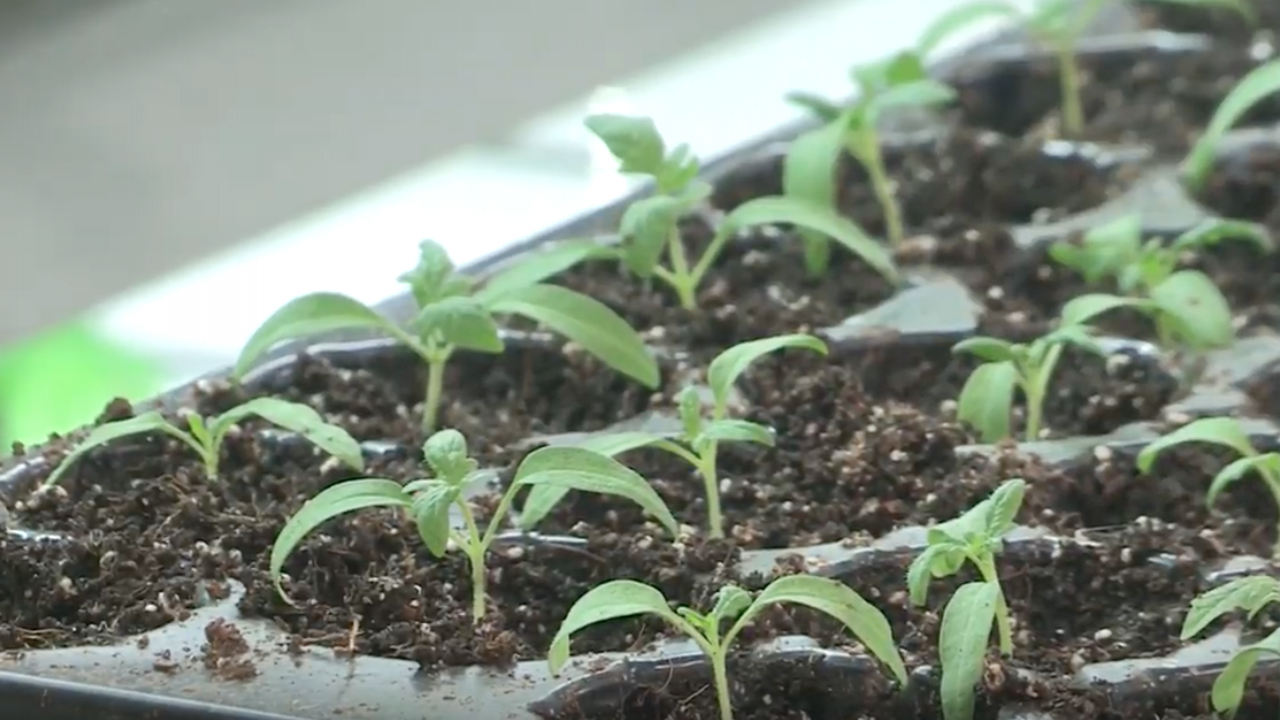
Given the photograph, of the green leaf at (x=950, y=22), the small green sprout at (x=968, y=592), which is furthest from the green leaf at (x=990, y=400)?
the green leaf at (x=950, y=22)

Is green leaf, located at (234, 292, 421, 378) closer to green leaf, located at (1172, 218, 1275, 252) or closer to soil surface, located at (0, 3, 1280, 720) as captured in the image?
soil surface, located at (0, 3, 1280, 720)

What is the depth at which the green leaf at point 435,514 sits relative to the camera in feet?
1.88

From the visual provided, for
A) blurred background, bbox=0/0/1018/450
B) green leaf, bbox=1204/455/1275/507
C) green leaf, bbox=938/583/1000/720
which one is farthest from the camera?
blurred background, bbox=0/0/1018/450

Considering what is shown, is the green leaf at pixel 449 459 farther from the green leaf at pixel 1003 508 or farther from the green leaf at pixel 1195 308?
the green leaf at pixel 1195 308

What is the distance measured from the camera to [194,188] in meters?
1.42

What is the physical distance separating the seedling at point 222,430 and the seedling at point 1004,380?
234mm

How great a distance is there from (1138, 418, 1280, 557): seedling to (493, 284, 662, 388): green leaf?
0.63 feet

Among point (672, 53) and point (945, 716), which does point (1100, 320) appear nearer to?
point (945, 716)

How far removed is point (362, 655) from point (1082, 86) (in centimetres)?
63

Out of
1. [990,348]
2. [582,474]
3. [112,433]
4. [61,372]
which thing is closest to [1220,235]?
[990,348]

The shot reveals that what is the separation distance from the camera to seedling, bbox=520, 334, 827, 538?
0.63 meters

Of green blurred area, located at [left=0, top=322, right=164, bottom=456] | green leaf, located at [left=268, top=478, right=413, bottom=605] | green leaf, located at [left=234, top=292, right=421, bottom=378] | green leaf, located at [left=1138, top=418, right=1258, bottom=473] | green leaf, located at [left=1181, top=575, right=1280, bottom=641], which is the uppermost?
green leaf, located at [left=234, top=292, right=421, bottom=378]

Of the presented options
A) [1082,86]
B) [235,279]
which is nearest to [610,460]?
[1082,86]

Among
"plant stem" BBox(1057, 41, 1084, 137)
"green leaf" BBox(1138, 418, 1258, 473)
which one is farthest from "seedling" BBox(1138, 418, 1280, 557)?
"plant stem" BBox(1057, 41, 1084, 137)
